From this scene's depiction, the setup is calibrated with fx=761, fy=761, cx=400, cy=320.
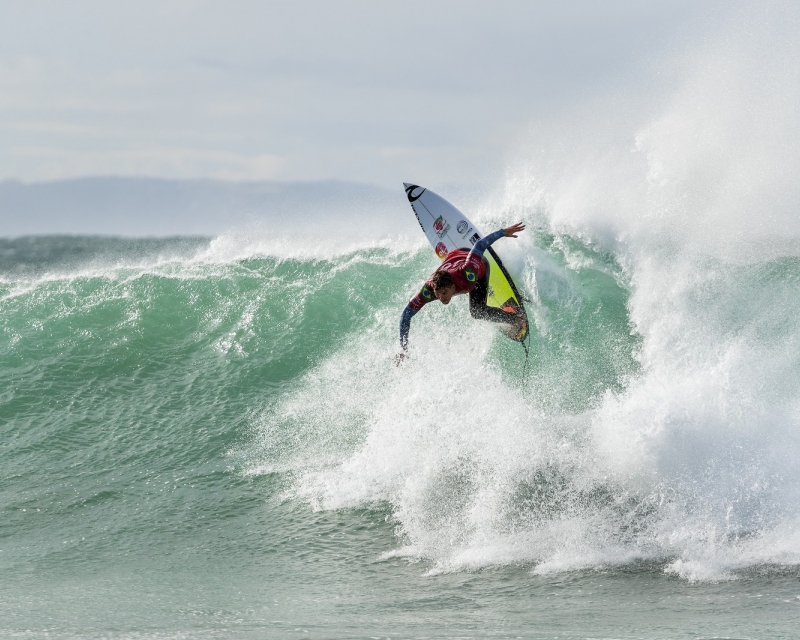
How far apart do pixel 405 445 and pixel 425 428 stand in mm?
250

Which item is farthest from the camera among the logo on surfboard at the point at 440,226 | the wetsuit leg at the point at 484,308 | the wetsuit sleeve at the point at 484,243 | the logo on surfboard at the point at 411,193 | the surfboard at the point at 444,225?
the logo on surfboard at the point at 411,193

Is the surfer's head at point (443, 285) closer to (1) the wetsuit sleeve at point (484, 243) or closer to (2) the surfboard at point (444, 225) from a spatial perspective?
(1) the wetsuit sleeve at point (484, 243)

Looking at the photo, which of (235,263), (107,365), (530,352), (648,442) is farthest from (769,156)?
(107,365)

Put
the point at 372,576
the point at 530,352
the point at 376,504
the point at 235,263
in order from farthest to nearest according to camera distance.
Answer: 1. the point at 235,263
2. the point at 530,352
3. the point at 376,504
4. the point at 372,576

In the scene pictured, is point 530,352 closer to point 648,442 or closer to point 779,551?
point 648,442

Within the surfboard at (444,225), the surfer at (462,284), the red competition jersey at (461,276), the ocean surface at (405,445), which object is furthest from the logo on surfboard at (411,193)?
the red competition jersey at (461,276)

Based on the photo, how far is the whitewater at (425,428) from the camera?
5.10 m

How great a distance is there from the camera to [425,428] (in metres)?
7.23

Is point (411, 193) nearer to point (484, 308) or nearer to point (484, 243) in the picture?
point (484, 308)

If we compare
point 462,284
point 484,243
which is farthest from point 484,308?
point 484,243

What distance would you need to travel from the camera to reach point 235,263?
1213 cm

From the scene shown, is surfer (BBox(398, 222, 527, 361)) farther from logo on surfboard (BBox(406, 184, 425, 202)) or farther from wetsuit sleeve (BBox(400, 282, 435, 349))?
logo on surfboard (BBox(406, 184, 425, 202))

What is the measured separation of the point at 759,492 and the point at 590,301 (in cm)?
406

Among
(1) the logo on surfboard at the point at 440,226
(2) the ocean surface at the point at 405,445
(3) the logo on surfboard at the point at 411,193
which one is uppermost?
(3) the logo on surfboard at the point at 411,193
